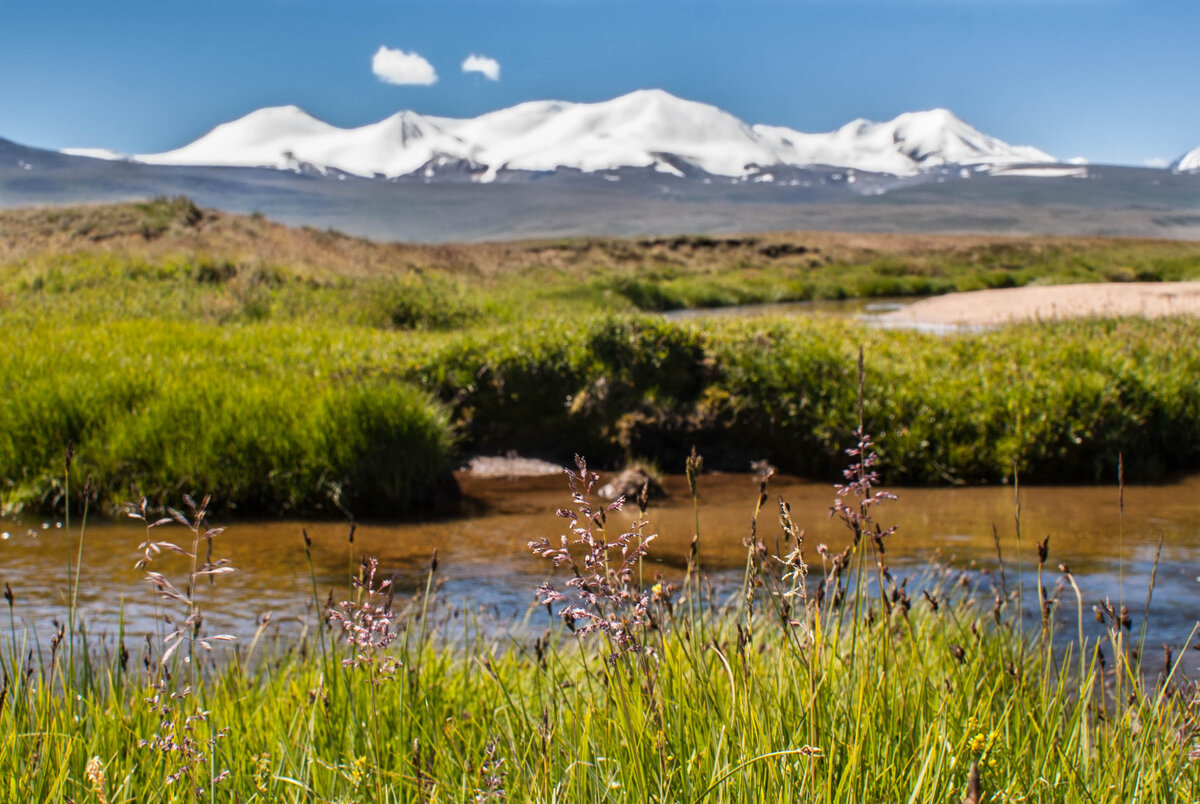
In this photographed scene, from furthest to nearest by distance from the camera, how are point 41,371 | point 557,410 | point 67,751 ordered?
point 557,410, point 41,371, point 67,751

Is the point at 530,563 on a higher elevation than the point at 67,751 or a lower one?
lower

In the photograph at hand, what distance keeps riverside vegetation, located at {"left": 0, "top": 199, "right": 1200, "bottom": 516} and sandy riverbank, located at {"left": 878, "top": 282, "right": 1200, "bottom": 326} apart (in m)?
6.16

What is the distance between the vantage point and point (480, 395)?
29.4ft

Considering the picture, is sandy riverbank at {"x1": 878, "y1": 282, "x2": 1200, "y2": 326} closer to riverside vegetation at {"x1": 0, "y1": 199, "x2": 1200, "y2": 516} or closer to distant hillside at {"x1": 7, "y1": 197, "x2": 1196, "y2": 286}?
riverside vegetation at {"x1": 0, "y1": 199, "x2": 1200, "y2": 516}

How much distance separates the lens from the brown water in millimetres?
4680

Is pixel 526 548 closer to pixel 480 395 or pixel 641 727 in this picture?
pixel 480 395

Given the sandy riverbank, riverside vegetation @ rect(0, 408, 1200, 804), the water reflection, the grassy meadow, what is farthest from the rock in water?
the sandy riverbank

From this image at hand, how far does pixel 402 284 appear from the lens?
50.8ft

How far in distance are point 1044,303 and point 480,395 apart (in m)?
16.0

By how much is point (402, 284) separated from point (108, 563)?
34.7 ft

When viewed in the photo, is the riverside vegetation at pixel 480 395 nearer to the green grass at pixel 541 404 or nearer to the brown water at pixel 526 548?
the green grass at pixel 541 404

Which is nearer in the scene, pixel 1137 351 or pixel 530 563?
pixel 530 563

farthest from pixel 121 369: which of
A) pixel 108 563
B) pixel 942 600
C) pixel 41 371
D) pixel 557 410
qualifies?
pixel 942 600

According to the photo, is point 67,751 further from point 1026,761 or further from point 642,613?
point 1026,761
